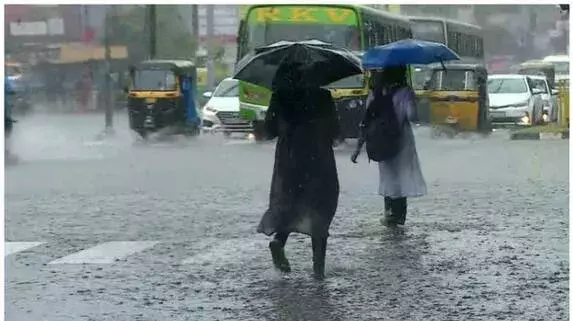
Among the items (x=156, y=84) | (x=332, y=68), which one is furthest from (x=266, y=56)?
(x=156, y=84)

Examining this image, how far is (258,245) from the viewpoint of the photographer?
9000 millimetres

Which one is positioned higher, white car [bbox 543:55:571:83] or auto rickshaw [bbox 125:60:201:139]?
white car [bbox 543:55:571:83]

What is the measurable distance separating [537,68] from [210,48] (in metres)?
4.30

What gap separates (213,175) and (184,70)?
2.51m

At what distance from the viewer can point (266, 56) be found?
7.48 metres

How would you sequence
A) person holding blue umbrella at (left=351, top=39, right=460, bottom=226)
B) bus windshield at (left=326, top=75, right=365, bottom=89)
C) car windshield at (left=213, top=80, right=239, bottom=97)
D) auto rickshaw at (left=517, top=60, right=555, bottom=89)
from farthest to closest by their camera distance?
auto rickshaw at (left=517, top=60, right=555, bottom=89)
car windshield at (left=213, top=80, right=239, bottom=97)
person holding blue umbrella at (left=351, top=39, right=460, bottom=226)
bus windshield at (left=326, top=75, right=365, bottom=89)

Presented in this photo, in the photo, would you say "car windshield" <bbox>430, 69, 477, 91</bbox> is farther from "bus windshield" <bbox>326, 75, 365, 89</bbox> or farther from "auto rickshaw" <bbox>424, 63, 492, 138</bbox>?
"bus windshield" <bbox>326, 75, 365, 89</bbox>

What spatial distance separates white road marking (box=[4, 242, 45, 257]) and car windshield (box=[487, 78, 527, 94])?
22.2 ft

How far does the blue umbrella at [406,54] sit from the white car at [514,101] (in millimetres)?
5130

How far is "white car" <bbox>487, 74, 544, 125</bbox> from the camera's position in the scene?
48.9 feet

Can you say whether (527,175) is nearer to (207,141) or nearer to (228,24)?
(207,141)

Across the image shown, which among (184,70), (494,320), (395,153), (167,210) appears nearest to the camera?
(494,320)

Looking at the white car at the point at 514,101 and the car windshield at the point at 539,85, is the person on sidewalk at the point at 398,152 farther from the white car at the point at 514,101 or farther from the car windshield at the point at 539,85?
the car windshield at the point at 539,85

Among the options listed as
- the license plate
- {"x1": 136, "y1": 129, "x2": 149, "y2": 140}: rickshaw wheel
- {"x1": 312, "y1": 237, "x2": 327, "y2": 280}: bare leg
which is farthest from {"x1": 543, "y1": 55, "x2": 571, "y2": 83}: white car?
{"x1": 136, "y1": 129, "x2": 149, "y2": 140}: rickshaw wheel
